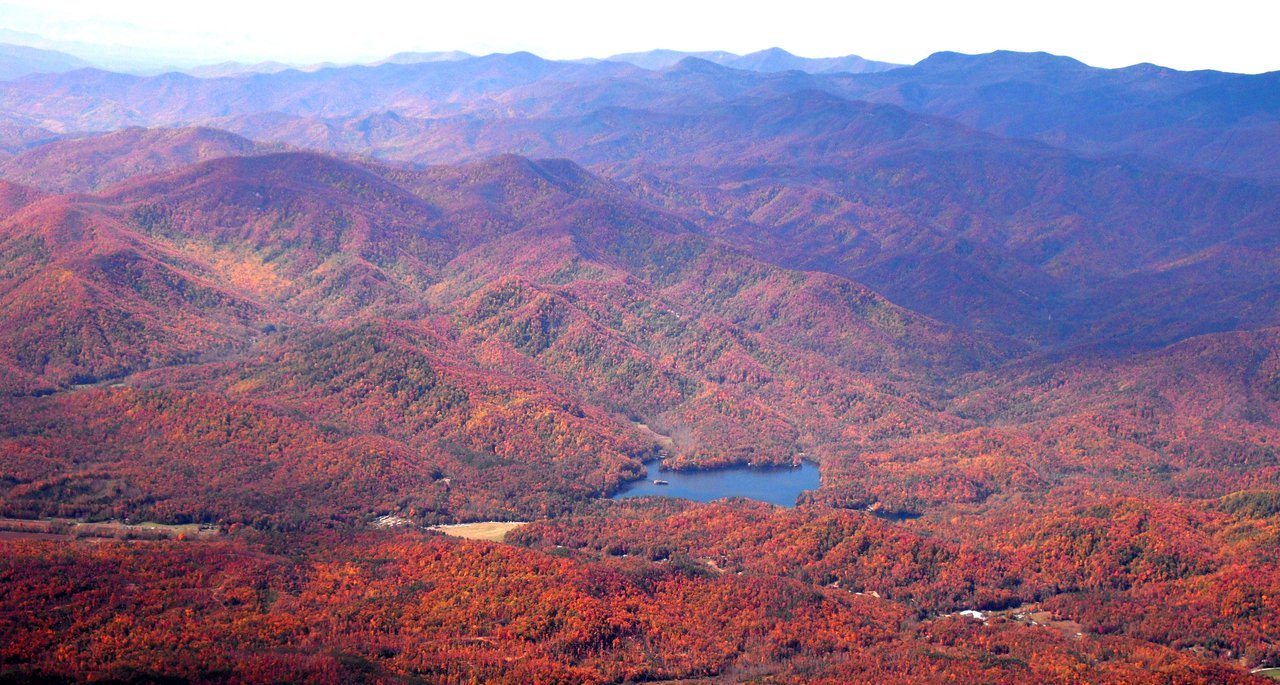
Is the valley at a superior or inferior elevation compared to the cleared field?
superior

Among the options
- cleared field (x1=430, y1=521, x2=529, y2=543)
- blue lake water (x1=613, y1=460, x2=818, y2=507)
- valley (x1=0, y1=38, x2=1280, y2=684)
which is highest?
valley (x1=0, y1=38, x2=1280, y2=684)

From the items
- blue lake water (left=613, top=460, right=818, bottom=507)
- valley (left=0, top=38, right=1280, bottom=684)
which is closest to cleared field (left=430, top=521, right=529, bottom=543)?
valley (left=0, top=38, right=1280, bottom=684)

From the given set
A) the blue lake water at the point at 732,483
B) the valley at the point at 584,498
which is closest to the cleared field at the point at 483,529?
the valley at the point at 584,498

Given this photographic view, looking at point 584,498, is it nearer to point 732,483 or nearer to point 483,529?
point 483,529

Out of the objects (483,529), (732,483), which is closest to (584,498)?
(483,529)

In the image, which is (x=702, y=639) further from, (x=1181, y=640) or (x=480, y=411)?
(x=480, y=411)

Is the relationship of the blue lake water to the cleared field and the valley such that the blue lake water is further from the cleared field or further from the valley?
the cleared field
